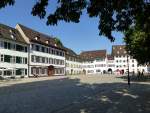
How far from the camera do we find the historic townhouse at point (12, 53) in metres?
58.4

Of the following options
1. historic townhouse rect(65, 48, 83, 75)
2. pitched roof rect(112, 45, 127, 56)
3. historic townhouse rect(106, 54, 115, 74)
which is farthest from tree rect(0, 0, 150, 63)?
pitched roof rect(112, 45, 127, 56)

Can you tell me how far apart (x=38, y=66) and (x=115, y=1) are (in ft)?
210

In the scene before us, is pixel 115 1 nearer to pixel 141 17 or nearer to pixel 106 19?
pixel 106 19

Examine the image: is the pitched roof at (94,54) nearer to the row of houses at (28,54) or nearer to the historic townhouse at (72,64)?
the historic townhouse at (72,64)

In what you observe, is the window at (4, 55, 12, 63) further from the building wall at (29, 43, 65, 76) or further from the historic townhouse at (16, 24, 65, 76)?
the building wall at (29, 43, 65, 76)

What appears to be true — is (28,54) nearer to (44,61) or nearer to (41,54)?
(41,54)

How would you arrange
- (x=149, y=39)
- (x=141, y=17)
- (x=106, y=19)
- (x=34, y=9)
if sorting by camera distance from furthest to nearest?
1. (x=149, y=39)
2. (x=141, y=17)
3. (x=106, y=19)
4. (x=34, y=9)

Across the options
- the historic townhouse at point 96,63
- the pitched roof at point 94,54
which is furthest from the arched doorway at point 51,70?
the pitched roof at point 94,54

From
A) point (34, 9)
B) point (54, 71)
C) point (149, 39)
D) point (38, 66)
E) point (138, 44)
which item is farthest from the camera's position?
point (54, 71)

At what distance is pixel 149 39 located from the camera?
22.4 meters

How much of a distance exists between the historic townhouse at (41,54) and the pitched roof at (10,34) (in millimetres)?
2372

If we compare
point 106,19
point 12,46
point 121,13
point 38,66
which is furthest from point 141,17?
point 38,66

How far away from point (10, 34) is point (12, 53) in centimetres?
401

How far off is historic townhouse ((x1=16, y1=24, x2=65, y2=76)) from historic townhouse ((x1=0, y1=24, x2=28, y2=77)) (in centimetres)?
231
